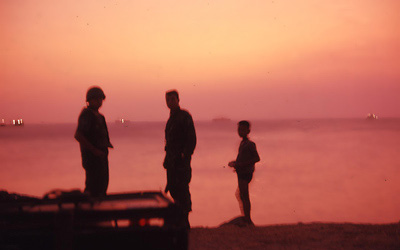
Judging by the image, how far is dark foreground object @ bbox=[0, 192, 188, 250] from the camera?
9.68 ft

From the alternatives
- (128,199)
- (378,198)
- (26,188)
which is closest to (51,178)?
(26,188)

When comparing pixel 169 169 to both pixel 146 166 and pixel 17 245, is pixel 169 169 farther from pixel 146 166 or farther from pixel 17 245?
pixel 146 166

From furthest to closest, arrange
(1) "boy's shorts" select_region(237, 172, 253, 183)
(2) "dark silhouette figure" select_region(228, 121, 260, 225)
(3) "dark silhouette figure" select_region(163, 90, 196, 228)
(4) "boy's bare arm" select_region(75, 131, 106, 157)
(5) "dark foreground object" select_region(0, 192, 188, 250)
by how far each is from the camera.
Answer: (1) "boy's shorts" select_region(237, 172, 253, 183)
(2) "dark silhouette figure" select_region(228, 121, 260, 225)
(3) "dark silhouette figure" select_region(163, 90, 196, 228)
(4) "boy's bare arm" select_region(75, 131, 106, 157)
(5) "dark foreground object" select_region(0, 192, 188, 250)

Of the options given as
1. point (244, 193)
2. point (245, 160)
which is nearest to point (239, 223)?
point (244, 193)

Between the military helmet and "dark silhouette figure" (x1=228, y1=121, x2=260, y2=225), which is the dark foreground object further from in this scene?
"dark silhouette figure" (x1=228, y1=121, x2=260, y2=225)

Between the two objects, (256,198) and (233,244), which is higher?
(233,244)

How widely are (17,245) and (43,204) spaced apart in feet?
1.77

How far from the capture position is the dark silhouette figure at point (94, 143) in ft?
18.9

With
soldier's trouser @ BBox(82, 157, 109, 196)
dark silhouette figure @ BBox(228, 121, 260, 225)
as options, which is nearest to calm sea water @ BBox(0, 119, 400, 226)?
dark silhouette figure @ BBox(228, 121, 260, 225)

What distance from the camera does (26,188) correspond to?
2258 centimetres

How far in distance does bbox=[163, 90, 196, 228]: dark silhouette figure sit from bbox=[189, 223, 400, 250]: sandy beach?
2.03 ft

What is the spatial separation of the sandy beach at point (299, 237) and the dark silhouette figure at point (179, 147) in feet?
2.03

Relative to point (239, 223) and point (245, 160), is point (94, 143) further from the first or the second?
point (239, 223)

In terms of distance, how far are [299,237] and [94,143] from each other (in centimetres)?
319
